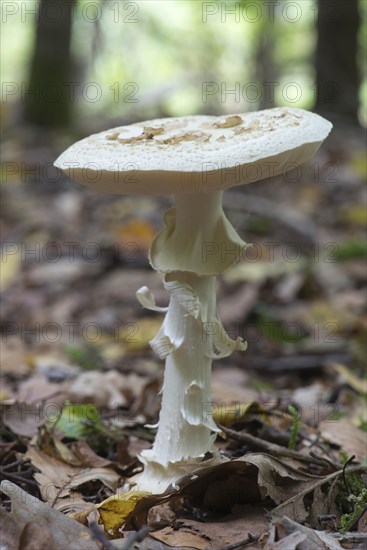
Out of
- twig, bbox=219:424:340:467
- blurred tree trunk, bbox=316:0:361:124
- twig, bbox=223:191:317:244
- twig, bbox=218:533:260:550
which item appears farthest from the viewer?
blurred tree trunk, bbox=316:0:361:124

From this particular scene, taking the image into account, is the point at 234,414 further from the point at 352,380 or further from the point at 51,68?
the point at 51,68

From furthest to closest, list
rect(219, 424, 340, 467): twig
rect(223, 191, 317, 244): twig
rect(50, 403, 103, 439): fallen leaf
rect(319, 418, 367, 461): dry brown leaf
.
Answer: rect(223, 191, 317, 244): twig
rect(50, 403, 103, 439): fallen leaf
rect(319, 418, 367, 461): dry brown leaf
rect(219, 424, 340, 467): twig

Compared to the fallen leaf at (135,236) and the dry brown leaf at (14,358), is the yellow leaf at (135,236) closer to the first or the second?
the fallen leaf at (135,236)

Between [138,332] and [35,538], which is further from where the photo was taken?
[138,332]

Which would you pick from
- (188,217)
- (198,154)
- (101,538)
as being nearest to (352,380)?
(188,217)

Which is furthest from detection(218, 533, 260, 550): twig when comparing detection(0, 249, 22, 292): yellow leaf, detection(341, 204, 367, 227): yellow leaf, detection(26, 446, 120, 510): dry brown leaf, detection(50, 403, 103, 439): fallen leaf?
detection(341, 204, 367, 227): yellow leaf

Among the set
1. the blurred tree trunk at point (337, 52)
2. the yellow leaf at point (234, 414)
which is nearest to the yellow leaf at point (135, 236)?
the yellow leaf at point (234, 414)

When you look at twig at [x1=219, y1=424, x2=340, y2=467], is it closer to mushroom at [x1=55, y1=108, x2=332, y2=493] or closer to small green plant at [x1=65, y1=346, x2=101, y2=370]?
mushroom at [x1=55, y1=108, x2=332, y2=493]
